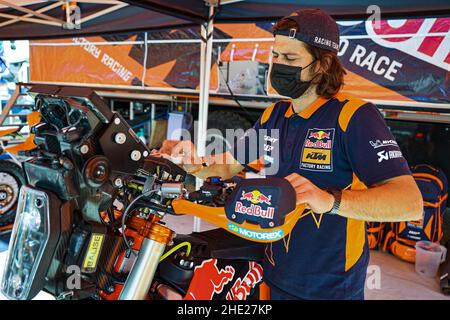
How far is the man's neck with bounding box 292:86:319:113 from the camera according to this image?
1.37 m

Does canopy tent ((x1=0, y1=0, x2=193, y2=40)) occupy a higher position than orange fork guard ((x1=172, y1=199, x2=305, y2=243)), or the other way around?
canopy tent ((x1=0, y1=0, x2=193, y2=40))

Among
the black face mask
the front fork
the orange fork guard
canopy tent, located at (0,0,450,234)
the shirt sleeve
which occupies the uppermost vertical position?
canopy tent, located at (0,0,450,234)

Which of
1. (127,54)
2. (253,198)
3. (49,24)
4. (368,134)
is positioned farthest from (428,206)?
(127,54)

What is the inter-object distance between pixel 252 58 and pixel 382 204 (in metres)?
4.24

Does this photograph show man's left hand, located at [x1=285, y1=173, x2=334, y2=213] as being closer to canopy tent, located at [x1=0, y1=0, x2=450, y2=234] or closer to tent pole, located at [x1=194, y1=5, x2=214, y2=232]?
canopy tent, located at [x1=0, y1=0, x2=450, y2=234]

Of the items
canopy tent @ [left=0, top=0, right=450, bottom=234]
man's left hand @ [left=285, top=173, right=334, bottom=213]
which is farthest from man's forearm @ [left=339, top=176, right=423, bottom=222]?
canopy tent @ [left=0, top=0, right=450, bottom=234]

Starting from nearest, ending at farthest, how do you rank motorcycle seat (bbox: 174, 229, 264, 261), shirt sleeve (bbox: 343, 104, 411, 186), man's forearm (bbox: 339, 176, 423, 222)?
man's forearm (bbox: 339, 176, 423, 222), shirt sleeve (bbox: 343, 104, 411, 186), motorcycle seat (bbox: 174, 229, 264, 261)

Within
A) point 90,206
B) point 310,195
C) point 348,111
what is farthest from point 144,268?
point 348,111

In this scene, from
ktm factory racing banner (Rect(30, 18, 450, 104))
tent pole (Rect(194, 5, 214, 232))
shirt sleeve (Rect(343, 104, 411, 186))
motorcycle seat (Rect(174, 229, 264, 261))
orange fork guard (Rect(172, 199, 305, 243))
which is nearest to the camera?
orange fork guard (Rect(172, 199, 305, 243))

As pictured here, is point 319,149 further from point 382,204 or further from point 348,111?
point 382,204

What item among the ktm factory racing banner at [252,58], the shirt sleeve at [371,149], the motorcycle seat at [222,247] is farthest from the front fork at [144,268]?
the ktm factory racing banner at [252,58]

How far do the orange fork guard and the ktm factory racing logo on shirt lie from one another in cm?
41

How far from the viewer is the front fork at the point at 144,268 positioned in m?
1.02

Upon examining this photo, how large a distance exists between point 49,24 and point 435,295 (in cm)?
472
